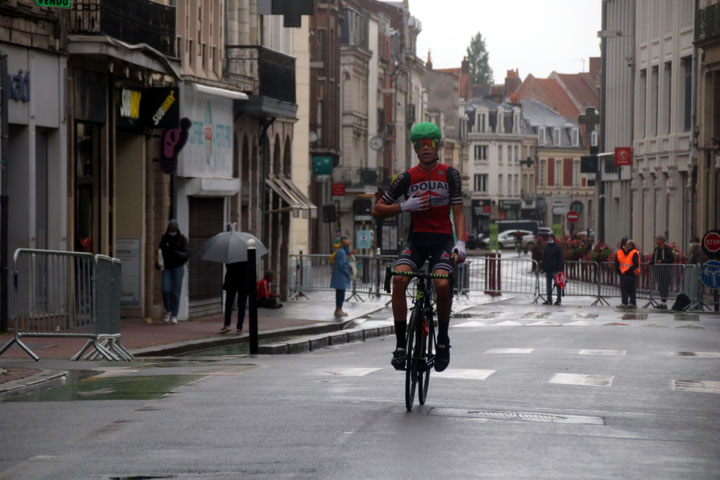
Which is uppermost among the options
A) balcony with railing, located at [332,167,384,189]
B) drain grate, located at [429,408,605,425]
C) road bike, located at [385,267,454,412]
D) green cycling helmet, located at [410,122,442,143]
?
balcony with railing, located at [332,167,384,189]

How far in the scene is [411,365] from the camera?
11.1m

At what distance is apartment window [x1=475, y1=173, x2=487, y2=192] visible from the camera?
146 meters

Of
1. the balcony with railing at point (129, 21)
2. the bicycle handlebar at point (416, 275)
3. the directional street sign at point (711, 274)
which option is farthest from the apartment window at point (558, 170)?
the bicycle handlebar at point (416, 275)

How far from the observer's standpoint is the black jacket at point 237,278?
955 inches

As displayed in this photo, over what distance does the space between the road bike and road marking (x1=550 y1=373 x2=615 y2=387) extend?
292cm

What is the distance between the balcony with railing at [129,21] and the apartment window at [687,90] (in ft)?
97.5

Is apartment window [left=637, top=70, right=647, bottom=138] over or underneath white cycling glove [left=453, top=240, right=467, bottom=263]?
over

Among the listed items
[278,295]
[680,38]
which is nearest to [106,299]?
[278,295]

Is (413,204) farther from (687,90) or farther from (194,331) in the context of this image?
(687,90)

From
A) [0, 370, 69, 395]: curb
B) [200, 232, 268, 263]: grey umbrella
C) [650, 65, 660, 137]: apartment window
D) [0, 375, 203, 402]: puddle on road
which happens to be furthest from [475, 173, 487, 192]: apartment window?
[0, 375, 203, 402]: puddle on road

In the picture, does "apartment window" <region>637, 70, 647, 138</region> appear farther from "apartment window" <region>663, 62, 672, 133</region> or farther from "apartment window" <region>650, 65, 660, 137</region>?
"apartment window" <region>663, 62, 672, 133</region>

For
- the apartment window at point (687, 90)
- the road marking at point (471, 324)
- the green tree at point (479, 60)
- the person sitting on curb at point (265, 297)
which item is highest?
the green tree at point (479, 60)

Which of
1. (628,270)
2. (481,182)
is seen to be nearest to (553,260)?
(628,270)

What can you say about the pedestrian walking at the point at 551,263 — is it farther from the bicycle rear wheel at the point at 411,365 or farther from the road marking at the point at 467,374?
the bicycle rear wheel at the point at 411,365
